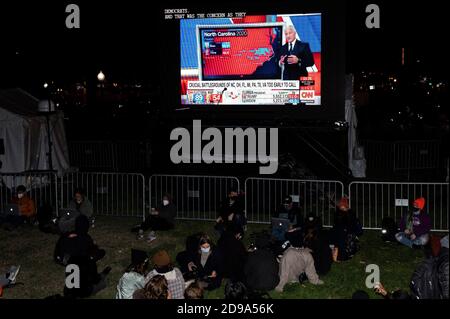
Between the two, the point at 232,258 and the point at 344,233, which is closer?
the point at 232,258

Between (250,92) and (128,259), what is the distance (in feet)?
25.0

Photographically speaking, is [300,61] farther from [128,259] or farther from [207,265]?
[207,265]

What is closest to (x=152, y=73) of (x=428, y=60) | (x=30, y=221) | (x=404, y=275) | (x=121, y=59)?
(x=121, y=59)

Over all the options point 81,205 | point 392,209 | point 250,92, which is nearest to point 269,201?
point 392,209

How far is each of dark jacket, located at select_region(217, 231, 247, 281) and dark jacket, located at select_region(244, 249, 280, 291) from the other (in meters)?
0.30

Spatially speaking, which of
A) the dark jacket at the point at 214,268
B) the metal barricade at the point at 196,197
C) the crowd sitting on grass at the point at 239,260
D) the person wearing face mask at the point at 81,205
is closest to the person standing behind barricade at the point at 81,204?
the person wearing face mask at the point at 81,205

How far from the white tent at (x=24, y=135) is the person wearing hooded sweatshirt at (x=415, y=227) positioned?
12.0m

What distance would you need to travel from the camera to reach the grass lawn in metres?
9.65

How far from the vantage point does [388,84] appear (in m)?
71.8

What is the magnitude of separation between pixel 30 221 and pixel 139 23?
918 inches

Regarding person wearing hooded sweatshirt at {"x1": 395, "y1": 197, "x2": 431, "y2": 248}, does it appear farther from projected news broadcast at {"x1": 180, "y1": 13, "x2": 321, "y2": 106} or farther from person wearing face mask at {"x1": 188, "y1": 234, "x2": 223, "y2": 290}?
projected news broadcast at {"x1": 180, "y1": 13, "x2": 321, "y2": 106}

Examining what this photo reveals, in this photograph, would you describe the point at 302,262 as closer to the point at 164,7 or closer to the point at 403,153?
the point at 164,7

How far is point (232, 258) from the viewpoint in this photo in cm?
969

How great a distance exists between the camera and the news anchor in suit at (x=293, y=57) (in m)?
16.7
